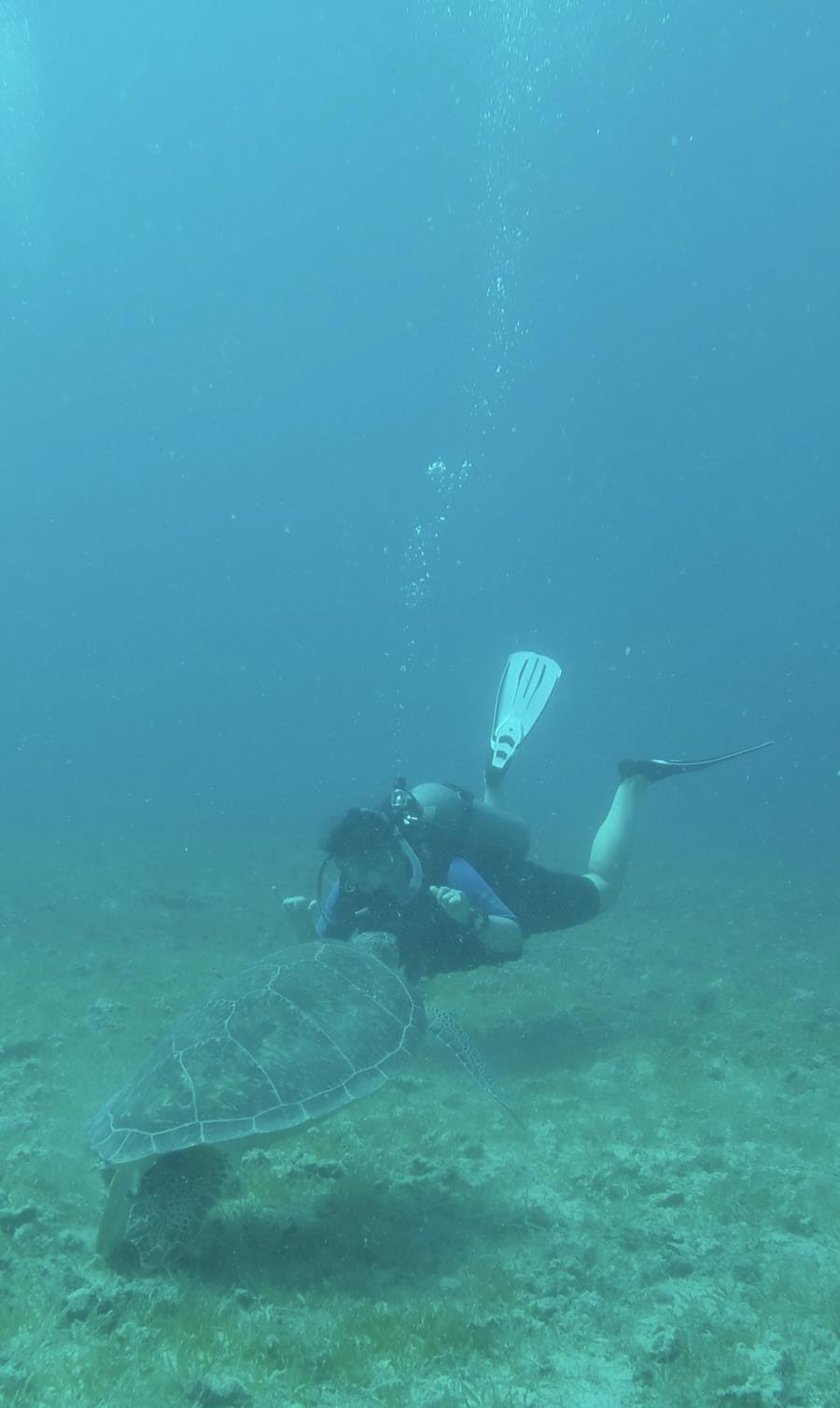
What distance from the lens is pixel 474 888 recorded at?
680cm

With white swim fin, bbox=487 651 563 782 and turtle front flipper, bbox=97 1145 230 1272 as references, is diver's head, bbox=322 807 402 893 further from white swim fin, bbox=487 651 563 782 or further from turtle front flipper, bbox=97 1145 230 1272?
white swim fin, bbox=487 651 563 782

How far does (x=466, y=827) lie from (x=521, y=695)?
5.06 m

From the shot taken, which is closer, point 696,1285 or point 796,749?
point 696,1285

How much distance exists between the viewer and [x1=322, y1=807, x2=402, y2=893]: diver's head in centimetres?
598

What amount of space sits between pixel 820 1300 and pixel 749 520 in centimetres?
13644

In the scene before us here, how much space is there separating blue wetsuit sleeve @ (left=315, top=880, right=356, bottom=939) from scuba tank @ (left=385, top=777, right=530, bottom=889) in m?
1.01

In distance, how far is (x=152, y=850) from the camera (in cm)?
1977

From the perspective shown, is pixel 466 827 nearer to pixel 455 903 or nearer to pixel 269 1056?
pixel 455 903

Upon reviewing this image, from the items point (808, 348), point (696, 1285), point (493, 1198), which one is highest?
point (808, 348)

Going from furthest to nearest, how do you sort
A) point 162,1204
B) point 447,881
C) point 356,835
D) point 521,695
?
point 521,695, point 447,881, point 356,835, point 162,1204

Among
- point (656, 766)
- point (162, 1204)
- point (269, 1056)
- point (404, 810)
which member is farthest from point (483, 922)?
point (656, 766)

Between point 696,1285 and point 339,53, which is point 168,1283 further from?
point 339,53

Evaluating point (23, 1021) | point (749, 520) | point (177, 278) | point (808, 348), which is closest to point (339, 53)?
point (177, 278)

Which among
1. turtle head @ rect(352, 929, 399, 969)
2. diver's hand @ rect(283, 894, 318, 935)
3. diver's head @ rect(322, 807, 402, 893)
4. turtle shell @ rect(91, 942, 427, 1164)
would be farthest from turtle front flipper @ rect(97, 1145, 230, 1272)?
diver's hand @ rect(283, 894, 318, 935)
